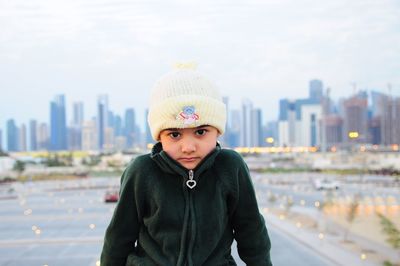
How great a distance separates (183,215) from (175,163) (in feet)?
0.32

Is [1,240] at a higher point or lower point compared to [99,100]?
lower

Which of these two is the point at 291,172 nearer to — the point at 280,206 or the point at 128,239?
the point at 280,206

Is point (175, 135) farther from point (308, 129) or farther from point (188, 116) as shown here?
point (308, 129)

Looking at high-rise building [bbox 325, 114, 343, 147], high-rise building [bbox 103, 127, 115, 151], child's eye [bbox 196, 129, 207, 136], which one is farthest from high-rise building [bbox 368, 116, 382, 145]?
child's eye [bbox 196, 129, 207, 136]

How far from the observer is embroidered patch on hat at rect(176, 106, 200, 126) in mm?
959

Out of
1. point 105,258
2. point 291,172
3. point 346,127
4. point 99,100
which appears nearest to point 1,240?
point 105,258

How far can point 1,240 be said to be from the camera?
7.02 m

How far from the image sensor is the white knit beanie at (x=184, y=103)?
0.97 meters

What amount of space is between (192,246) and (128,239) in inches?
5.7

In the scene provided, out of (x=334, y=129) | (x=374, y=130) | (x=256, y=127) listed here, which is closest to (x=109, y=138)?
(x=256, y=127)

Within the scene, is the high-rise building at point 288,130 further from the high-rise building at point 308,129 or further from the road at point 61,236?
the road at point 61,236

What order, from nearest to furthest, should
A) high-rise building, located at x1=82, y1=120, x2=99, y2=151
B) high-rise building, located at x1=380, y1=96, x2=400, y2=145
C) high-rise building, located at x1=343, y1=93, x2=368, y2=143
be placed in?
1. high-rise building, located at x1=380, y1=96, x2=400, y2=145
2. high-rise building, located at x1=343, y1=93, x2=368, y2=143
3. high-rise building, located at x1=82, y1=120, x2=99, y2=151

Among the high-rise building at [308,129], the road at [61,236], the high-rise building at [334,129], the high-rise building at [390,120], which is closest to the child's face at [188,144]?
the road at [61,236]

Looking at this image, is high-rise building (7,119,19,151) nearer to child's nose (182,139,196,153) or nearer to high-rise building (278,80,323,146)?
high-rise building (278,80,323,146)
